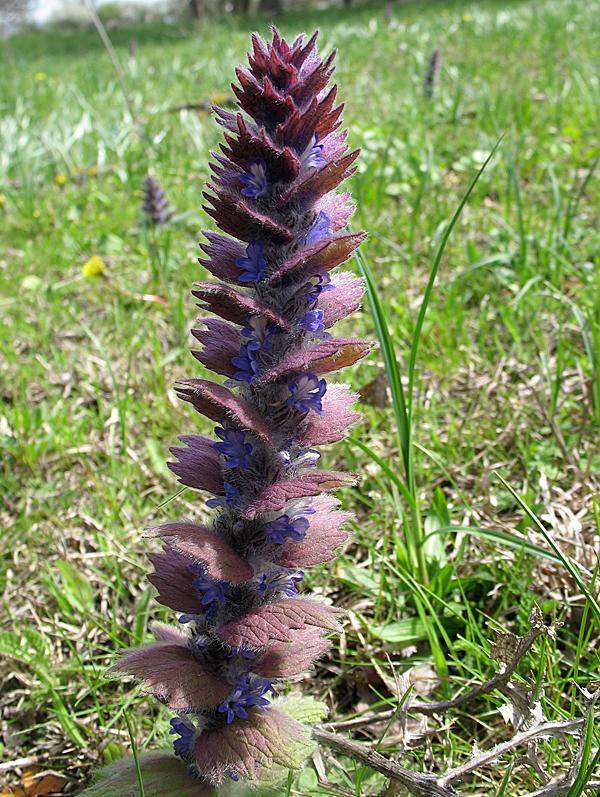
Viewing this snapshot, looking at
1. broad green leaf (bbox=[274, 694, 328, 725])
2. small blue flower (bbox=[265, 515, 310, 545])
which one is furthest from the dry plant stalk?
small blue flower (bbox=[265, 515, 310, 545])

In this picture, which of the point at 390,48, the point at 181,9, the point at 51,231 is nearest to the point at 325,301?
the point at 51,231

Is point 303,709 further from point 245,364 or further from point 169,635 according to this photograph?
point 245,364

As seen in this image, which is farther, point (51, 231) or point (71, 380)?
point (51, 231)

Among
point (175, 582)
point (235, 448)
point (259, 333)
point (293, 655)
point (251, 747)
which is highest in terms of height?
point (259, 333)

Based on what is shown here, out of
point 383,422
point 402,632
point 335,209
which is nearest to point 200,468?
point 335,209

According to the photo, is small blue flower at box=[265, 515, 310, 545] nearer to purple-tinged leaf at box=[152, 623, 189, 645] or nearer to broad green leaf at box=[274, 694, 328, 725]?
purple-tinged leaf at box=[152, 623, 189, 645]

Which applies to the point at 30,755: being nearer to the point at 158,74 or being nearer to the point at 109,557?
the point at 109,557

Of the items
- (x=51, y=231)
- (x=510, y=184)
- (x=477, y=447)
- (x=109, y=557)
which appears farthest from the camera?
(x=51, y=231)
